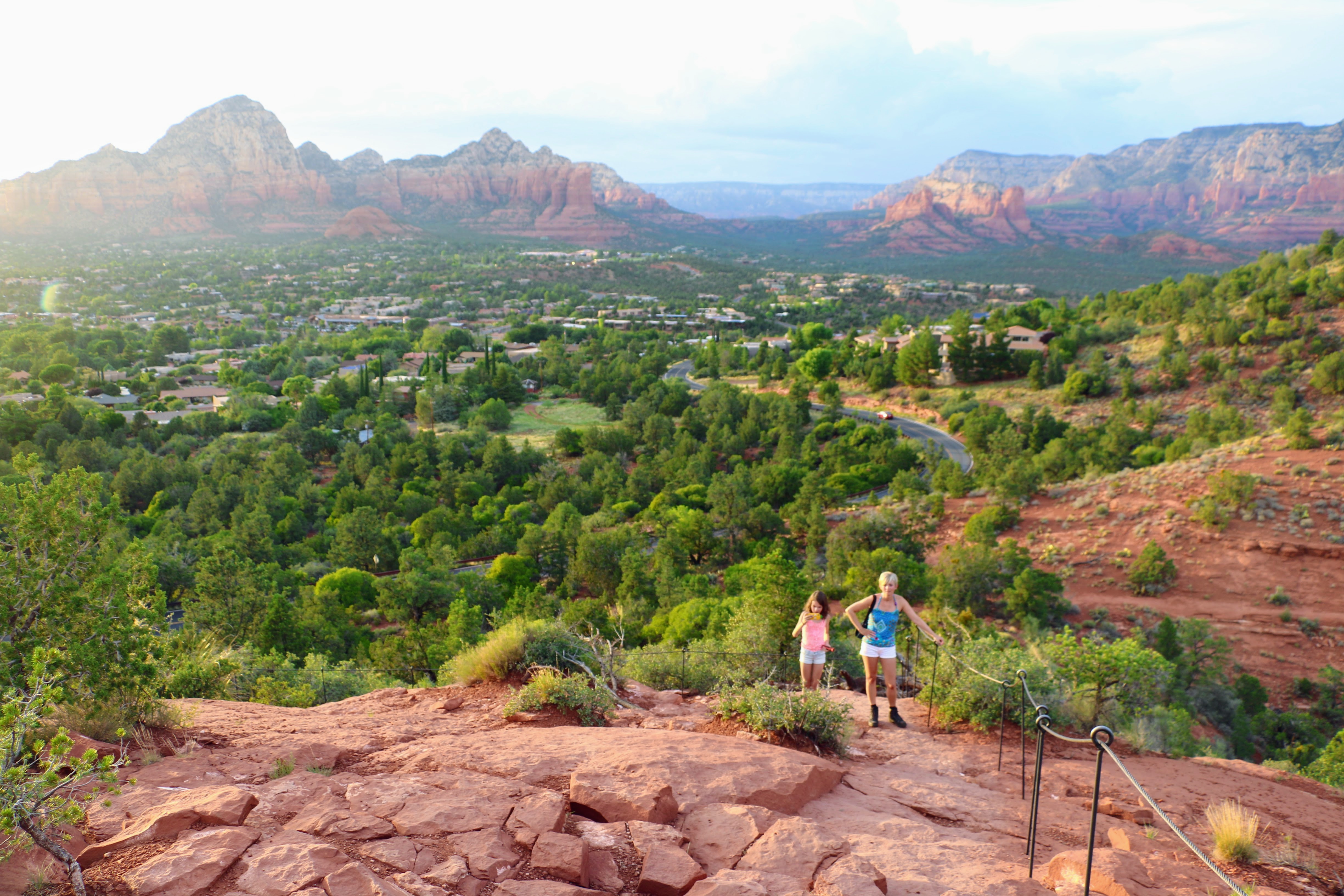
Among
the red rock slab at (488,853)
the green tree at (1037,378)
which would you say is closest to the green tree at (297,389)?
the green tree at (1037,378)

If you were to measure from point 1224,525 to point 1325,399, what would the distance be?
51.1ft

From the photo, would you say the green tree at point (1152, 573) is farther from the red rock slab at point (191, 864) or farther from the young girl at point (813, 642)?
the red rock slab at point (191, 864)

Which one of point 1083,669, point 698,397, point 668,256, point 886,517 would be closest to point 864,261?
point 668,256

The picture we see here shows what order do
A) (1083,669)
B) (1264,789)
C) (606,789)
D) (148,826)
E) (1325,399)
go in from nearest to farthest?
(148,826) → (606,789) → (1264,789) → (1083,669) → (1325,399)

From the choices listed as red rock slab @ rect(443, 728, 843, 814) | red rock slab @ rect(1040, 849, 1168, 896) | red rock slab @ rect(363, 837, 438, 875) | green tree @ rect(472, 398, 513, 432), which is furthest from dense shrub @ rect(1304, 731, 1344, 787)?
green tree @ rect(472, 398, 513, 432)

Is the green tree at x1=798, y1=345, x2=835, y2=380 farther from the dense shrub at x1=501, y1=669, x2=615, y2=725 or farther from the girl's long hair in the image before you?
the dense shrub at x1=501, y1=669, x2=615, y2=725

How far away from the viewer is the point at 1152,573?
20.1 m

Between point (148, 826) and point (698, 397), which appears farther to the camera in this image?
point (698, 397)

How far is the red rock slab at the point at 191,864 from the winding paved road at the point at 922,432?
32.5 m

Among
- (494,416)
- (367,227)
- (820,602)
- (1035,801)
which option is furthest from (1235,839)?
(367,227)

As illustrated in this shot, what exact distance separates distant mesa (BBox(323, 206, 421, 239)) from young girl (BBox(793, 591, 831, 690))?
7154 inches

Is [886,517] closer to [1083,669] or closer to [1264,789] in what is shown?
[1083,669]

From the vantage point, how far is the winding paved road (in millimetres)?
36500

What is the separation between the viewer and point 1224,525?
70.7ft
